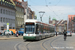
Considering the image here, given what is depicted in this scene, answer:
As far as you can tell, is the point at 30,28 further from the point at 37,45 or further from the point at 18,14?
the point at 18,14

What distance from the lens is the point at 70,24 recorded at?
177500mm

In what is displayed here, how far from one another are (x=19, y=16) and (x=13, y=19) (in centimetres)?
813

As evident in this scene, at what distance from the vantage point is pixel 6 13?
70500mm

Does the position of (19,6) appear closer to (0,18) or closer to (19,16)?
(19,16)

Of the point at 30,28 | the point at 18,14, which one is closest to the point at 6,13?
the point at 18,14

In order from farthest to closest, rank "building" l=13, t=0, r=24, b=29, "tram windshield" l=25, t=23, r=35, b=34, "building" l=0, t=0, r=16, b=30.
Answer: "building" l=13, t=0, r=24, b=29, "building" l=0, t=0, r=16, b=30, "tram windshield" l=25, t=23, r=35, b=34

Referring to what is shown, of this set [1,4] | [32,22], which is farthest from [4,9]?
[32,22]

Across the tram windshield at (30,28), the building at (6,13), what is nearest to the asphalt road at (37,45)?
the tram windshield at (30,28)

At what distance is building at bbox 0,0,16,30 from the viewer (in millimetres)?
66375

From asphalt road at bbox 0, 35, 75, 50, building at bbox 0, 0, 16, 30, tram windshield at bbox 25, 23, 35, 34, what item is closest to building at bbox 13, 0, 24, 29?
building at bbox 0, 0, 16, 30

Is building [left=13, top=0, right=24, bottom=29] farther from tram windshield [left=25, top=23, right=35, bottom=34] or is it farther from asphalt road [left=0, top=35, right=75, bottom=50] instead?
asphalt road [left=0, top=35, right=75, bottom=50]

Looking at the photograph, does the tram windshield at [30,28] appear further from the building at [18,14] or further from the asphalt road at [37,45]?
the building at [18,14]

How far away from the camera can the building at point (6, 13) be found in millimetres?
66375

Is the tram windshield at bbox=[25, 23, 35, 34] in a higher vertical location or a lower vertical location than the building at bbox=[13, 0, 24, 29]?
lower
